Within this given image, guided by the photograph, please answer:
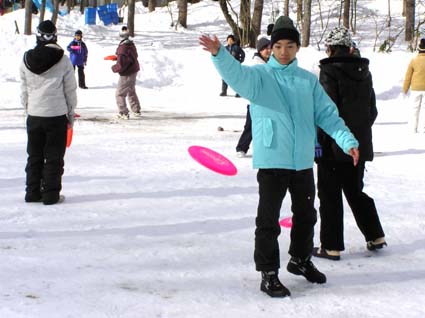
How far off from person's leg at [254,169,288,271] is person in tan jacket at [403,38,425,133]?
7.43 m

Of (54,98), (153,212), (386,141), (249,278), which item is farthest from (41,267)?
(386,141)

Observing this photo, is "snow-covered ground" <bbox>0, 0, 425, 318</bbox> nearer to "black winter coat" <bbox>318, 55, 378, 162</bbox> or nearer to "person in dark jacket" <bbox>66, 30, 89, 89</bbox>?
"black winter coat" <bbox>318, 55, 378, 162</bbox>

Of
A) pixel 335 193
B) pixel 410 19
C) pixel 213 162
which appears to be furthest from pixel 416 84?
pixel 410 19

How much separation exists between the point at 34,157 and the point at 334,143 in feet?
10.1

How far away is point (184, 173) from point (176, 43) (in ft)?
70.6

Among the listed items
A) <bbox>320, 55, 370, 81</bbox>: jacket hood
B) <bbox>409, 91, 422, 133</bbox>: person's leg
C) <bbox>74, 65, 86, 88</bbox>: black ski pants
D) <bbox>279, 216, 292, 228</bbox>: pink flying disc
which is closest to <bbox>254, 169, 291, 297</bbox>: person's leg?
<bbox>320, 55, 370, 81</bbox>: jacket hood

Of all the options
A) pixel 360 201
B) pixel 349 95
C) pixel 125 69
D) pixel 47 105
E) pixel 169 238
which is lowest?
pixel 169 238

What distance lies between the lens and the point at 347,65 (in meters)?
4.85

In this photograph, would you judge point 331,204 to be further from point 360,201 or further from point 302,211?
point 302,211

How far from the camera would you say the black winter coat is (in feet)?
15.9

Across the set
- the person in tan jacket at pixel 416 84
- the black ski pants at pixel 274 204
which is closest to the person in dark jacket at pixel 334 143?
the black ski pants at pixel 274 204

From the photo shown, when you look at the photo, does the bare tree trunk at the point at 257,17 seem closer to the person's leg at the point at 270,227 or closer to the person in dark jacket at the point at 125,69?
the person in dark jacket at the point at 125,69

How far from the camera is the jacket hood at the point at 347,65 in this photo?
191 inches

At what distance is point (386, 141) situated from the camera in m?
11.2
